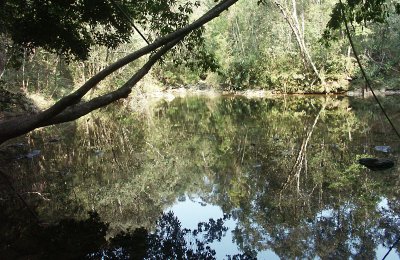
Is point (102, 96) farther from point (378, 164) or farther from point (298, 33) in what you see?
point (298, 33)

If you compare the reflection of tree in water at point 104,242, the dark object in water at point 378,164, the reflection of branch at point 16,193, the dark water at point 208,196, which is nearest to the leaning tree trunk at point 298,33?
the dark water at point 208,196

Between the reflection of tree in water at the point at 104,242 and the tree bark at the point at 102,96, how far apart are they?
1.76 meters

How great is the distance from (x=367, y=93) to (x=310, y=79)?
5.16 m

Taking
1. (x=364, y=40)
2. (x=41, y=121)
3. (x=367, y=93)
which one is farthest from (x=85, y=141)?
(x=364, y=40)

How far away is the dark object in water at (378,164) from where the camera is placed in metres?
9.04

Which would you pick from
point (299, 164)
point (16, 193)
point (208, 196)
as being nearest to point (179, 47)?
point (299, 164)

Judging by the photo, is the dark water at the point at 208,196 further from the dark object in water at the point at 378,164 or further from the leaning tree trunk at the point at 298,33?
the leaning tree trunk at the point at 298,33

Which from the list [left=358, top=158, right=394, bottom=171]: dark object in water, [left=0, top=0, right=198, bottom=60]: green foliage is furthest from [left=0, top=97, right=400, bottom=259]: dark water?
[left=0, top=0, right=198, bottom=60]: green foliage

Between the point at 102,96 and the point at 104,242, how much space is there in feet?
7.53

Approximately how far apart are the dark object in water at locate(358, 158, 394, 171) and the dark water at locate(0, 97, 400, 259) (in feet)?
1.03

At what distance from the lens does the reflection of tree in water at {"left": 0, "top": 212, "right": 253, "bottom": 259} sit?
215 inches

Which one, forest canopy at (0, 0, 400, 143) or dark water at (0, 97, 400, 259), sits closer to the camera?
dark water at (0, 97, 400, 259)

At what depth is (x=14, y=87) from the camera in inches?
993

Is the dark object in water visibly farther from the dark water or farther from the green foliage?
the green foliage
